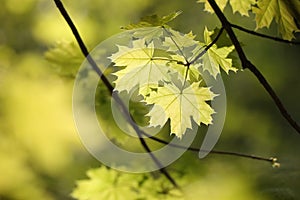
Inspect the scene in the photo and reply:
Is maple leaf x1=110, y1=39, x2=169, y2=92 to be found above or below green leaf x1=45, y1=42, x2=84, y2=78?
below

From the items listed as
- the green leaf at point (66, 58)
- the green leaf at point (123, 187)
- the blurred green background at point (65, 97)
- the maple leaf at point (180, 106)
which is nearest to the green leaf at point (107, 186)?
the green leaf at point (123, 187)

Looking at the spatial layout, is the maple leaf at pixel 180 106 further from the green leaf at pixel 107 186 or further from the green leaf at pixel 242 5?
the green leaf at pixel 107 186

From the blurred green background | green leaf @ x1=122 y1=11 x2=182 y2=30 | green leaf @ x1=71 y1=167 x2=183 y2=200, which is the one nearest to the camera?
green leaf @ x1=122 y1=11 x2=182 y2=30

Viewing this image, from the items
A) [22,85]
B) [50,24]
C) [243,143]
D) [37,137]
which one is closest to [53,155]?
[37,137]

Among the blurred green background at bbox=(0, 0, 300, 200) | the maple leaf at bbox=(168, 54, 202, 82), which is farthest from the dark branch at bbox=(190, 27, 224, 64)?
the blurred green background at bbox=(0, 0, 300, 200)

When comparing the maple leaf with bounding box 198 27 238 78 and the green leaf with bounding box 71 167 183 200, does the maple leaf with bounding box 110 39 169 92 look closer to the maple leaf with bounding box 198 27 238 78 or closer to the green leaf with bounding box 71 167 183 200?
the maple leaf with bounding box 198 27 238 78

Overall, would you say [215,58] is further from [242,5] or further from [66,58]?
[66,58]
